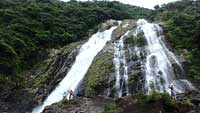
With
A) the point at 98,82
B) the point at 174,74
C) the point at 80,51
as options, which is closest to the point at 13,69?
the point at 80,51

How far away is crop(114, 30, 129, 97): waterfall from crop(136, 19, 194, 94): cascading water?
1967 millimetres

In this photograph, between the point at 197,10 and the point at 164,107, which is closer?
the point at 164,107

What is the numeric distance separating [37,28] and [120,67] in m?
20.7

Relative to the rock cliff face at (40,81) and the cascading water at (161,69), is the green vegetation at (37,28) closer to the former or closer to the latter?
the rock cliff face at (40,81)

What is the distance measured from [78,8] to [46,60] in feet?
69.7

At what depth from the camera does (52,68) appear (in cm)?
4572

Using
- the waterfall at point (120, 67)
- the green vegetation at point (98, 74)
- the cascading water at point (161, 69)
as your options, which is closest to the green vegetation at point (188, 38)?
the cascading water at point (161, 69)

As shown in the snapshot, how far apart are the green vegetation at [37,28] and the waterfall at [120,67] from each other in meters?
10.9

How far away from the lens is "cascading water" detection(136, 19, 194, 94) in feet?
117

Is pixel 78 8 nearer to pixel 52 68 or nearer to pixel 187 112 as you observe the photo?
pixel 52 68

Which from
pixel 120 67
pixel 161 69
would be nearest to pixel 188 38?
pixel 161 69

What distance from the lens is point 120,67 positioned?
39.3 meters

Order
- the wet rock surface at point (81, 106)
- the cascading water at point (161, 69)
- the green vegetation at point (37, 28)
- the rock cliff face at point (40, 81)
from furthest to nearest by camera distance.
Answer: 1. the green vegetation at point (37, 28)
2. the rock cliff face at point (40, 81)
3. the cascading water at point (161, 69)
4. the wet rock surface at point (81, 106)

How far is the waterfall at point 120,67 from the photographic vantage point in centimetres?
3647
